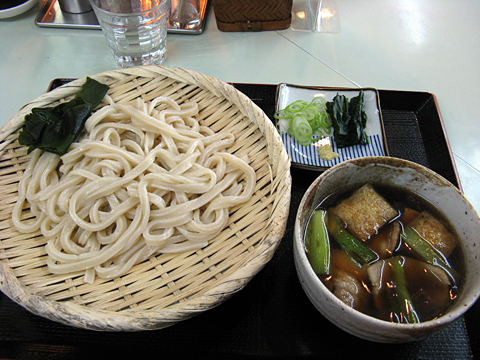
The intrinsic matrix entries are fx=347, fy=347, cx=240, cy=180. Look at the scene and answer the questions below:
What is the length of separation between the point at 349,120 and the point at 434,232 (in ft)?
2.99

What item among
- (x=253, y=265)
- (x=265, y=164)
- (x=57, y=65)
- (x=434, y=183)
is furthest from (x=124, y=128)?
(x=434, y=183)

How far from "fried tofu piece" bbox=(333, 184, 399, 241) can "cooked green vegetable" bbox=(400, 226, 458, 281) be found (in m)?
0.08

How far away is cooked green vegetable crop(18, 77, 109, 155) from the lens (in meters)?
1.61

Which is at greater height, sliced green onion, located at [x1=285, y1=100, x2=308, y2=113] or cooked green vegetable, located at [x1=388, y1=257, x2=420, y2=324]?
sliced green onion, located at [x1=285, y1=100, x2=308, y2=113]

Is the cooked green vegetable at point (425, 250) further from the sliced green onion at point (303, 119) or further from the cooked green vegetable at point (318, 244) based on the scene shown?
the sliced green onion at point (303, 119)

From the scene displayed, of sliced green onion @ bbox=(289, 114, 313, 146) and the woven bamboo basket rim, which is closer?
the woven bamboo basket rim

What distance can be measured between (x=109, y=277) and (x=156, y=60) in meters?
1.65

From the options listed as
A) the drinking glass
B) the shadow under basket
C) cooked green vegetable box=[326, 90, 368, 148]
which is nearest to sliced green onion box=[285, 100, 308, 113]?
cooked green vegetable box=[326, 90, 368, 148]

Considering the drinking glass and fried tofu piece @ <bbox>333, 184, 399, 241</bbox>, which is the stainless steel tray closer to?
the drinking glass

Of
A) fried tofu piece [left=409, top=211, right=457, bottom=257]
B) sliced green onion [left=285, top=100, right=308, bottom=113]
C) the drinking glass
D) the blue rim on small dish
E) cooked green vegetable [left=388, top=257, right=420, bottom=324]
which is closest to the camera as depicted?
cooked green vegetable [left=388, top=257, right=420, bottom=324]

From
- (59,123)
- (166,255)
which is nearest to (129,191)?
(166,255)

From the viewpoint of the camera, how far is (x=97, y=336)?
1.34 meters

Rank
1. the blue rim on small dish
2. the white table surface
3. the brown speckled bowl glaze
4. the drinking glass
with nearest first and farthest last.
Result: the brown speckled bowl glaze < the blue rim on small dish < the drinking glass < the white table surface

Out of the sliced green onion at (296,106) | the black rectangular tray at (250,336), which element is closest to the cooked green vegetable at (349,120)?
the sliced green onion at (296,106)
